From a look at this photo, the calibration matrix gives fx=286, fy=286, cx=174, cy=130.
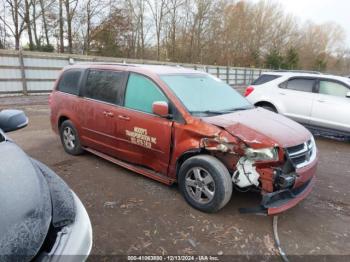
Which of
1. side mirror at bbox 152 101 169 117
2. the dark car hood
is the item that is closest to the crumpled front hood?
side mirror at bbox 152 101 169 117

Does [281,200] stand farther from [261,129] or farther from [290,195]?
[261,129]

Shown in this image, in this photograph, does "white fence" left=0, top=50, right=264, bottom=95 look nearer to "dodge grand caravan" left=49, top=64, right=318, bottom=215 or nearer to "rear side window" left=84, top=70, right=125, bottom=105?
"dodge grand caravan" left=49, top=64, right=318, bottom=215

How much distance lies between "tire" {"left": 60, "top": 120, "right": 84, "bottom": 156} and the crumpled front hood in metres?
2.70

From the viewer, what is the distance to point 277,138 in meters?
3.20

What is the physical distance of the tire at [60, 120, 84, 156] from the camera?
514 cm

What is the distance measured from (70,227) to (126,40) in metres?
27.9

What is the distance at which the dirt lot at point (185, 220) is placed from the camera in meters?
2.88

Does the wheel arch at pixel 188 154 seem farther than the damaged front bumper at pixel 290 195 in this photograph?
Yes

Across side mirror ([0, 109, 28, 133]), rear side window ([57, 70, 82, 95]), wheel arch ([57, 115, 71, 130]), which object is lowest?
wheel arch ([57, 115, 71, 130])

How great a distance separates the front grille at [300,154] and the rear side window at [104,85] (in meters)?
2.52

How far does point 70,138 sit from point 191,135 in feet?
9.28

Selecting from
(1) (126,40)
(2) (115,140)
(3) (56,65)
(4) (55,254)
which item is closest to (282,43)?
(1) (126,40)

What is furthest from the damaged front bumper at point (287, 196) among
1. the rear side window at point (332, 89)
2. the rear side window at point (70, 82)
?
the rear side window at point (332, 89)

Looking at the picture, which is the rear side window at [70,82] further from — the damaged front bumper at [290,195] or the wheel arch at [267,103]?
the wheel arch at [267,103]
